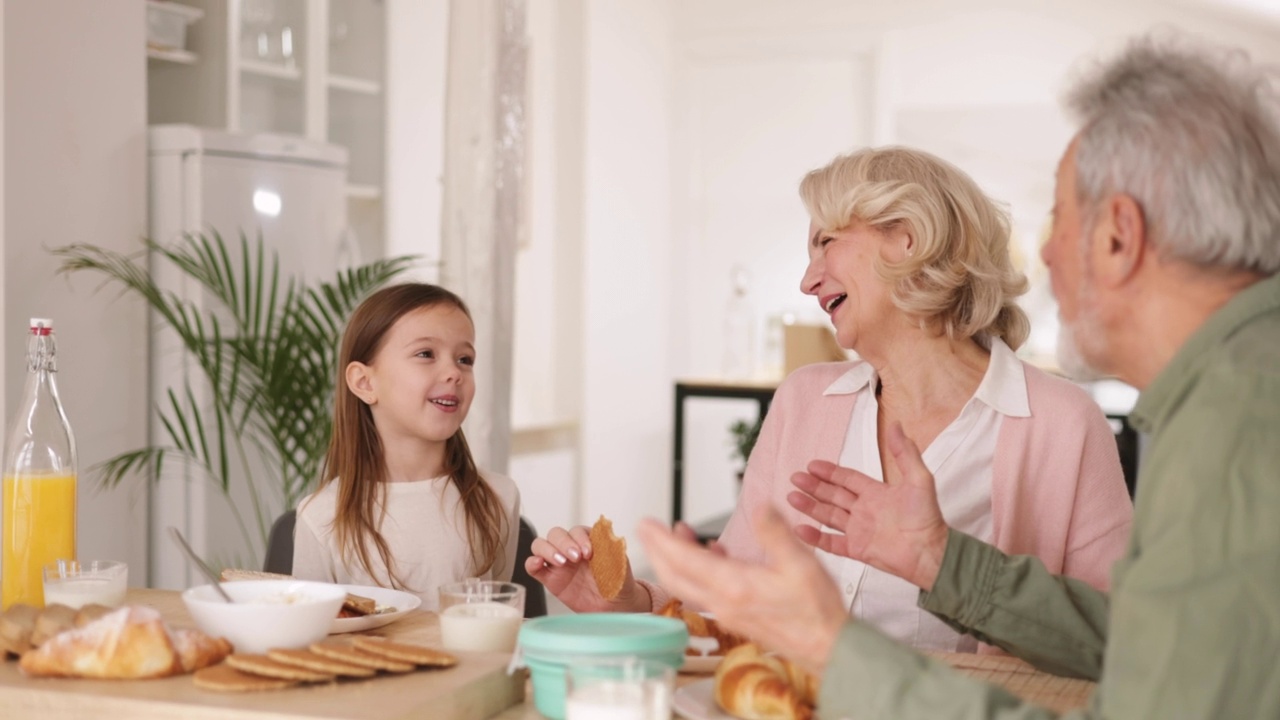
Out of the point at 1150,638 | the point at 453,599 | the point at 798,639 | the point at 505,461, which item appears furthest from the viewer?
the point at 505,461

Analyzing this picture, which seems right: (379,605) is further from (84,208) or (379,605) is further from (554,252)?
(554,252)

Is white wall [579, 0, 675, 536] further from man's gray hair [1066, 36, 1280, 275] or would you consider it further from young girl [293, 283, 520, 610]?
man's gray hair [1066, 36, 1280, 275]

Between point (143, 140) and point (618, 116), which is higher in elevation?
point (618, 116)

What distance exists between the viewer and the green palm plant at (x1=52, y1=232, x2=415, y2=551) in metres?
3.35

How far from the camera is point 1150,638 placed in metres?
1.00

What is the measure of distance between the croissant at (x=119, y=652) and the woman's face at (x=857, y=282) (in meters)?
1.08

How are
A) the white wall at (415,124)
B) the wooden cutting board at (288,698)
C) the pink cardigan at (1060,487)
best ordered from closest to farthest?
the wooden cutting board at (288,698)
the pink cardigan at (1060,487)
the white wall at (415,124)

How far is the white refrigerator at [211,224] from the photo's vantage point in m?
3.70

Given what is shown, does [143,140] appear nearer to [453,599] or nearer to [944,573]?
[453,599]

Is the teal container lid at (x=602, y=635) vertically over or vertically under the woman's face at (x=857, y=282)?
under

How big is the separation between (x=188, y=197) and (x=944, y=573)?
278 centimetres

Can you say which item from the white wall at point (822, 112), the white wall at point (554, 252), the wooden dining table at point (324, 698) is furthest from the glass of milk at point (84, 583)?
the white wall at point (822, 112)

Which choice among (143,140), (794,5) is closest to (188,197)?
(143,140)

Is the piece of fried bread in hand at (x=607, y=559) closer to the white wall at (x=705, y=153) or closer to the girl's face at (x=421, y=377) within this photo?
the girl's face at (x=421, y=377)
